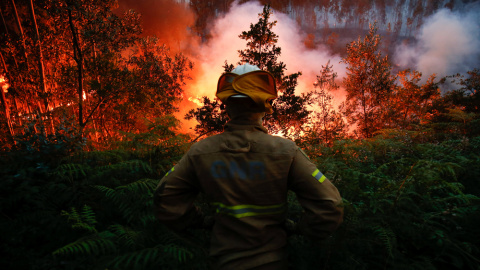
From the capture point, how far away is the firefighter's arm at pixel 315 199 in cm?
137

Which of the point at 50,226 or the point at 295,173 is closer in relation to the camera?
the point at 295,173

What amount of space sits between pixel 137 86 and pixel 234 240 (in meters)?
13.9

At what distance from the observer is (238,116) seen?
1.64 meters

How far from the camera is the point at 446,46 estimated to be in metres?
107

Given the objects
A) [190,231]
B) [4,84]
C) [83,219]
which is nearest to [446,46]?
[190,231]

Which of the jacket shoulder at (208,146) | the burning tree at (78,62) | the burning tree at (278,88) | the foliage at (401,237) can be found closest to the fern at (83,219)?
the jacket shoulder at (208,146)

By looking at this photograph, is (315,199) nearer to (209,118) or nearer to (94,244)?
(94,244)

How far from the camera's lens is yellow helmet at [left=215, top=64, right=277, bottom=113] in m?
1.52

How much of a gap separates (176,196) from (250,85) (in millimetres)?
1019

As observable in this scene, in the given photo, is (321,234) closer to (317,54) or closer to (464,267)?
(464,267)

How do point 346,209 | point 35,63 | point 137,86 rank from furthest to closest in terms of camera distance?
point 35,63, point 137,86, point 346,209

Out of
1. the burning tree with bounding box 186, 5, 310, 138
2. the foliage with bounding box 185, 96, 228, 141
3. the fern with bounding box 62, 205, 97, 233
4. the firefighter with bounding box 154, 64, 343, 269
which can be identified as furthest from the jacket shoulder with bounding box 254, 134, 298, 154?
the burning tree with bounding box 186, 5, 310, 138

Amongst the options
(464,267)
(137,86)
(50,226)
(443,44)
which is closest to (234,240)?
(464,267)

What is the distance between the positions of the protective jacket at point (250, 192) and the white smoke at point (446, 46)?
446 feet
